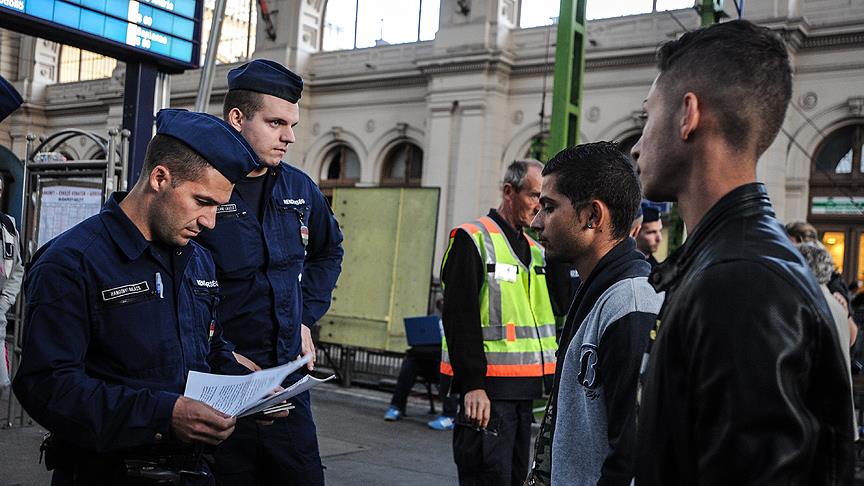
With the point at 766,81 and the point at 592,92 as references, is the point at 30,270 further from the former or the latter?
the point at 592,92

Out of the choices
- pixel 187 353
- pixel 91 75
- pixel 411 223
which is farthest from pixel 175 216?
pixel 91 75

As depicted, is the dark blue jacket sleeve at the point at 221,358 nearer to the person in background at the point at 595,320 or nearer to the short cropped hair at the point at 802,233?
the person in background at the point at 595,320

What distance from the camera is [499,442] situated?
4.16 m

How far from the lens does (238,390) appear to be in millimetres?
2680

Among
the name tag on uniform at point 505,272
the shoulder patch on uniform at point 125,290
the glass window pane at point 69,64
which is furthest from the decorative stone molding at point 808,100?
the glass window pane at point 69,64

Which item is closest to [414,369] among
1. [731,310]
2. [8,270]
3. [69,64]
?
[8,270]

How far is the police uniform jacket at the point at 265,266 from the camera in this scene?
3533mm

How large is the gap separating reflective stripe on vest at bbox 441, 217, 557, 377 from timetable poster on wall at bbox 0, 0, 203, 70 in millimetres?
4911

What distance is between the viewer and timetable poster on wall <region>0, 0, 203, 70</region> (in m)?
7.50

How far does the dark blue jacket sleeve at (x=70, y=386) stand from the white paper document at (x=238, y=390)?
0.15 metres

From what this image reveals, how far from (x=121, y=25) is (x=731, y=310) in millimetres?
7899

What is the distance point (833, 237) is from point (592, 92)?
6.16m

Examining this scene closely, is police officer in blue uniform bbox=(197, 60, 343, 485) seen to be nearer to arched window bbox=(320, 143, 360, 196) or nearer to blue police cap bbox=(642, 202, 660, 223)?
blue police cap bbox=(642, 202, 660, 223)

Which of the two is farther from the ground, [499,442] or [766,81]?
[766,81]
